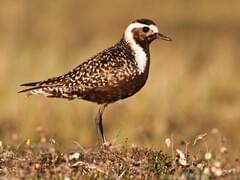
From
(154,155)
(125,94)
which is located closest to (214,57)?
(125,94)

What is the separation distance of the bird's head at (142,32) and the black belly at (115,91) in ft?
1.86

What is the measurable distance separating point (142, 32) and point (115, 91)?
87 centimetres

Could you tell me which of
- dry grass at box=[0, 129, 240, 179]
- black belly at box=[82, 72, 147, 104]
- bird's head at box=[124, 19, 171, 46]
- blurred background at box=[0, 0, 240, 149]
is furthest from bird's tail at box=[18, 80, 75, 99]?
dry grass at box=[0, 129, 240, 179]

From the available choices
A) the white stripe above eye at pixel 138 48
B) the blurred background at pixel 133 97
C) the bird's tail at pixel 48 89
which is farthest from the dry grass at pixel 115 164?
the blurred background at pixel 133 97

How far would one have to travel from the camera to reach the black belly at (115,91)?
966cm

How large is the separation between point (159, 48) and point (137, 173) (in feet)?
35.8

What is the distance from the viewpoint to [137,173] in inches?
306

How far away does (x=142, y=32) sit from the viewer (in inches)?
403

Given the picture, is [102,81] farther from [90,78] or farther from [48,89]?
[48,89]

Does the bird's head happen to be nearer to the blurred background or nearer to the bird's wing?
the bird's wing

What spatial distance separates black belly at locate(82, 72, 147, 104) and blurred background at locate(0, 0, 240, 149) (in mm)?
743

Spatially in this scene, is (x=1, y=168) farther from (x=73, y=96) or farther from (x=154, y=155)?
(x=73, y=96)

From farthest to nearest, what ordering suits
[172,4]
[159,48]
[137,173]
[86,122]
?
[172,4], [159,48], [86,122], [137,173]

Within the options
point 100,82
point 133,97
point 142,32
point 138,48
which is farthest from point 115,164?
point 133,97
